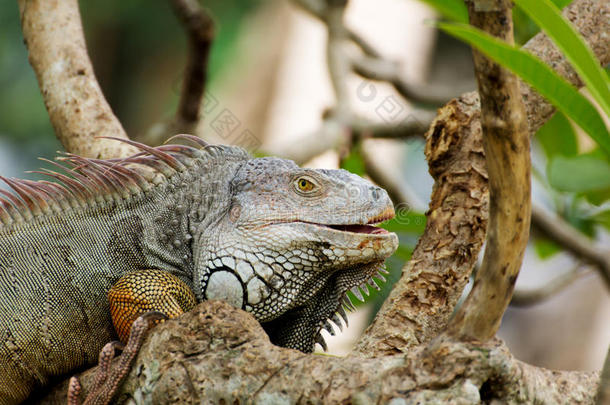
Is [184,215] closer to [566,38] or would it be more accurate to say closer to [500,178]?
[500,178]

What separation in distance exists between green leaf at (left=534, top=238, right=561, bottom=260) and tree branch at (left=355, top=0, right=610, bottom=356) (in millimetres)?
3406

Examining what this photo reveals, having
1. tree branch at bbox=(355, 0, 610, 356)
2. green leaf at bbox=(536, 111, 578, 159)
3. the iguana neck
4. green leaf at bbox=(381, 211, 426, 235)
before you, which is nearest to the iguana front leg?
the iguana neck

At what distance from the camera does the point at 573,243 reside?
6473 millimetres

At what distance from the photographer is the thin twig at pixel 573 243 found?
21.1 feet

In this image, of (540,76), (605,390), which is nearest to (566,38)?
(540,76)

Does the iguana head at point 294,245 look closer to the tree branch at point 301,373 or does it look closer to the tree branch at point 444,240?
the tree branch at point 444,240

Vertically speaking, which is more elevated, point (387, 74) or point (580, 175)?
point (387, 74)

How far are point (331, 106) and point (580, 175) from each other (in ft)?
12.0

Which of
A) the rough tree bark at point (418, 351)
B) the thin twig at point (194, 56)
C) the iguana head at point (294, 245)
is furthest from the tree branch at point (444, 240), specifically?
the thin twig at point (194, 56)

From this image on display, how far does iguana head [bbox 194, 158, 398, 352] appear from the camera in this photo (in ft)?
11.3

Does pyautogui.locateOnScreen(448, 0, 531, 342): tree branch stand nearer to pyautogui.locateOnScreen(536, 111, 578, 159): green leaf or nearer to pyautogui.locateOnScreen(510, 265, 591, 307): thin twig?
pyautogui.locateOnScreen(536, 111, 578, 159): green leaf

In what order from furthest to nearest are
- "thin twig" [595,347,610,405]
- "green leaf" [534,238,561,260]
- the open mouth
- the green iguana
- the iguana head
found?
"green leaf" [534,238,561,260], the open mouth, the iguana head, the green iguana, "thin twig" [595,347,610,405]

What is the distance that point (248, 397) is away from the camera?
8.29 ft

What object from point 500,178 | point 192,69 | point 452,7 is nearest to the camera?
point 500,178
